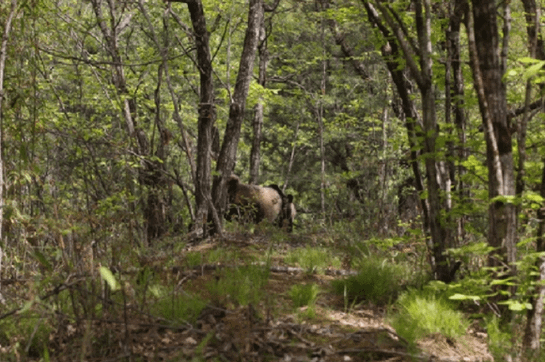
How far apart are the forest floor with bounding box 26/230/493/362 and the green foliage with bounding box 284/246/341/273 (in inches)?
55.2

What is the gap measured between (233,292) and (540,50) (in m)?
4.13

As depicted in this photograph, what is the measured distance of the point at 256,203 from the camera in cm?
1002

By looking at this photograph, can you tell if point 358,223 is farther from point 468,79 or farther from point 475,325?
point 475,325

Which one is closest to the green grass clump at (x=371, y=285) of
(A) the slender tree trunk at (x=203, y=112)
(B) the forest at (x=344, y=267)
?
(B) the forest at (x=344, y=267)

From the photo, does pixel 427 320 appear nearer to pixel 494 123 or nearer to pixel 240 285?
pixel 240 285

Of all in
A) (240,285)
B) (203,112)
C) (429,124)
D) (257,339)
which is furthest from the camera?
(203,112)

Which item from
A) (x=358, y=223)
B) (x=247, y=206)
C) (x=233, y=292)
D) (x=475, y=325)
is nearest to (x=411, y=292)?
(x=475, y=325)

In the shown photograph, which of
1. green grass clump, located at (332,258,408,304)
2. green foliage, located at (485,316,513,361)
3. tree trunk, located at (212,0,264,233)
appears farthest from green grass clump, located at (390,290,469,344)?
tree trunk, located at (212,0,264,233)

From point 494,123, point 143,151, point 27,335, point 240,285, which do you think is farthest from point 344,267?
point 143,151

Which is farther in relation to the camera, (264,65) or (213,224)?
(264,65)

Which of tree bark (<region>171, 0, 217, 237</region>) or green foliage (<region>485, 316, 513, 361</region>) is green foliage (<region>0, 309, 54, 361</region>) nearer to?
green foliage (<region>485, 316, 513, 361</region>)

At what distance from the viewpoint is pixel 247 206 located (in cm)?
931

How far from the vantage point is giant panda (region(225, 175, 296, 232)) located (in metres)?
9.77

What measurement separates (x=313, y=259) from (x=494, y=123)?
2641 millimetres
